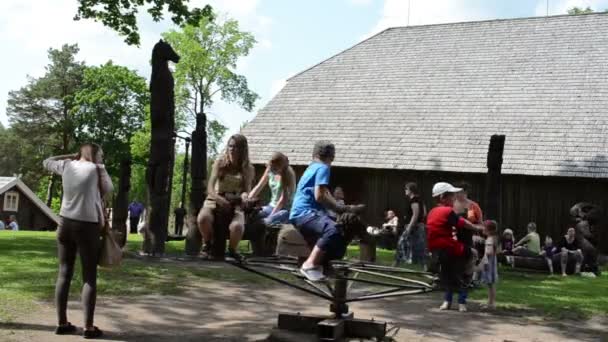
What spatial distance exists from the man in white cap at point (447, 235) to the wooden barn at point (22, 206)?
36.5m

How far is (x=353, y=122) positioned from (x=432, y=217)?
18.2 meters

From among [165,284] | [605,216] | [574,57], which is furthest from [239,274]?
[574,57]

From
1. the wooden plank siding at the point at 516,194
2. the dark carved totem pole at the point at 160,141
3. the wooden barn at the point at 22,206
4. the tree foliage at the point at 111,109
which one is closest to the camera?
the dark carved totem pole at the point at 160,141

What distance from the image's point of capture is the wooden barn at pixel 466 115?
2264 cm

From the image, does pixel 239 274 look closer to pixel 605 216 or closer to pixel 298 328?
pixel 298 328

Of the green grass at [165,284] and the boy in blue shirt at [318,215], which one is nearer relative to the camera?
the boy in blue shirt at [318,215]

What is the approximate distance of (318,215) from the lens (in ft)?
21.1

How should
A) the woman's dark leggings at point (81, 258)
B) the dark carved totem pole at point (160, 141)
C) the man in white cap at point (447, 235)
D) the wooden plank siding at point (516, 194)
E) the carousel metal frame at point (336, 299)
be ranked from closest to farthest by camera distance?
1. the carousel metal frame at point (336, 299)
2. the woman's dark leggings at point (81, 258)
3. the man in white cap at point (447, 235)
4. the dark carved totem pole at point (160, 141)
5. the wooden plank siding at point (516, 194)

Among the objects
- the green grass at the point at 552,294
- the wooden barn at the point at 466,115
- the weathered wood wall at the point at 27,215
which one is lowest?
the green grass at the point at 552,294

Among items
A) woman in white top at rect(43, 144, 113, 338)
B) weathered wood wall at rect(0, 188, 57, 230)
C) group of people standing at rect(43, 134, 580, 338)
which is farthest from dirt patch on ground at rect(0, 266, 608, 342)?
weathered wood wall at rect(0, 188, 57, 230)

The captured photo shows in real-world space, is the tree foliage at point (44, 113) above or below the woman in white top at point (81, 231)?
above

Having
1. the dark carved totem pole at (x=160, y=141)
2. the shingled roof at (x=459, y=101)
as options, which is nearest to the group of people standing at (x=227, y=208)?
the dark carved totem pole at (x=160, y=141)

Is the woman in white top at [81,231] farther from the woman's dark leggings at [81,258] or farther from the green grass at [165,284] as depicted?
the green grass at [165,284]

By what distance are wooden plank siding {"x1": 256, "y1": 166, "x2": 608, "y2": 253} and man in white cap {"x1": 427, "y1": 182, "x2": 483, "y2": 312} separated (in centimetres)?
1513
